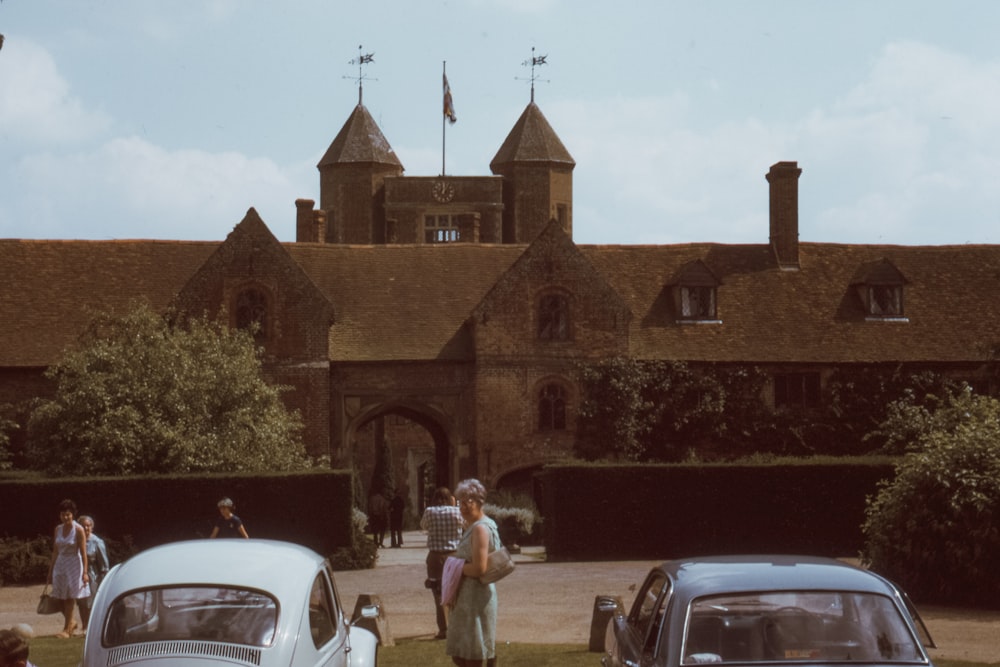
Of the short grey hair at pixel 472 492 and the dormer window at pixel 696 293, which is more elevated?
the dormer window at pixel 696 293

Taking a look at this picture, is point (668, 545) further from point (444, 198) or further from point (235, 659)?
point (444, 198)

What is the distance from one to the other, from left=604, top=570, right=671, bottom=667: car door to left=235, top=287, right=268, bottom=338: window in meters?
31.8

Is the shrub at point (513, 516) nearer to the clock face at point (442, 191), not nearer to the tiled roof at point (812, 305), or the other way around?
the tiled roof at point (812, 305)

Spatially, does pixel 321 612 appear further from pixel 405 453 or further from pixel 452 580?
pixel 405 453

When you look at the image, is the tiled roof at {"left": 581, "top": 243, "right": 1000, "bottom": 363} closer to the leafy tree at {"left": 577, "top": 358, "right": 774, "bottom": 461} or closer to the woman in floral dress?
the leafy tree at {"left": 577, "top": 358, "right": 774, "bottom": 461}

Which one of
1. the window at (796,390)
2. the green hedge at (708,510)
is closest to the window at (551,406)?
the window at (796,390)

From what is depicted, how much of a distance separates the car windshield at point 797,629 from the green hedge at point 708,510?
22.8m

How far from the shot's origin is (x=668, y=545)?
32406mm

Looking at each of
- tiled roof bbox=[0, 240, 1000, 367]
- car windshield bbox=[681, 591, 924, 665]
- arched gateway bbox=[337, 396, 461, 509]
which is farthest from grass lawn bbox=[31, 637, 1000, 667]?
arched gateway bbox=[337, 396, 461, 509]

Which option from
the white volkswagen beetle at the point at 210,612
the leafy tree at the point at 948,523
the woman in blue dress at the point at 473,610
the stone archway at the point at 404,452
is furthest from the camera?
the stone archway at the point at 404,452

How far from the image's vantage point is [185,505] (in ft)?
102

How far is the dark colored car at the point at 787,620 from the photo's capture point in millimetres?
9258

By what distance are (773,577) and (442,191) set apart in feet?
178

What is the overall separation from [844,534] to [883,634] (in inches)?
926
